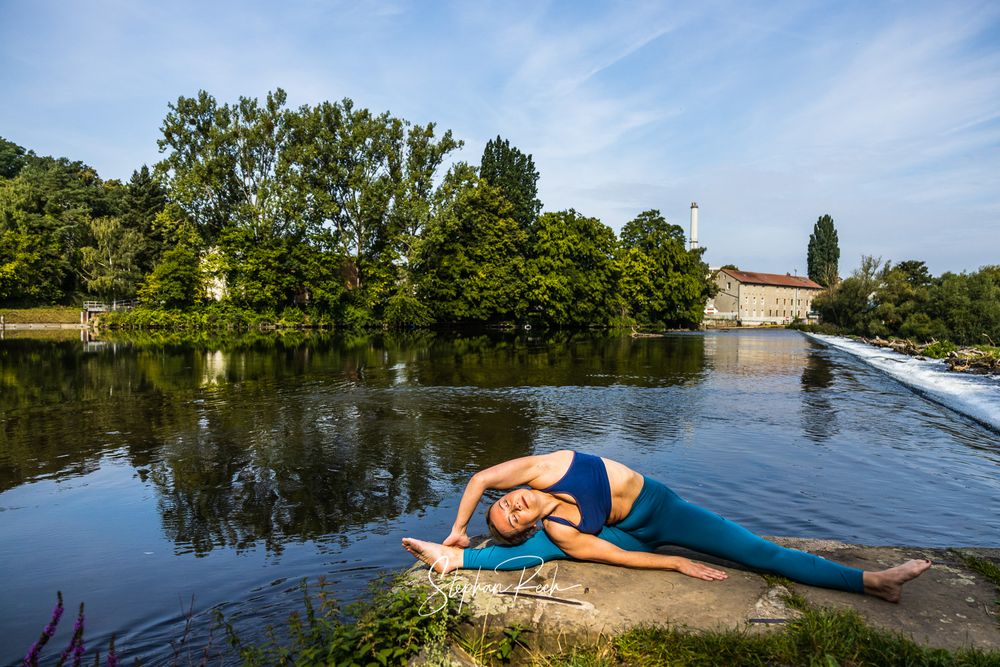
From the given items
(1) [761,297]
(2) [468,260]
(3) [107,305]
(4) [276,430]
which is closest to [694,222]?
(1) [761,297]

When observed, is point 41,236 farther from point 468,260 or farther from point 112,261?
point 468,260

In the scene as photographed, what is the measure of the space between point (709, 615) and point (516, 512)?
1232mm

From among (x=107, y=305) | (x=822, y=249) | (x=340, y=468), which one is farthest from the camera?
(x=822, y=249)

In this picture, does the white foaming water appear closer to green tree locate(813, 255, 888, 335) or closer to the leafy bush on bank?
green tree locate(813, 255, 888, 335)

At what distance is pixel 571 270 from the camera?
60.0m

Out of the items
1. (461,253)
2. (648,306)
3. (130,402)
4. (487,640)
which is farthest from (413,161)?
(487,640)

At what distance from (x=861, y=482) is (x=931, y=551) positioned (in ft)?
12.7

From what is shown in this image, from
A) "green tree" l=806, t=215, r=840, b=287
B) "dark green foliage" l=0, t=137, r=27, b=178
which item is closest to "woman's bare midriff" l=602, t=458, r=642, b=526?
"dark green foliage" l=0, t=137, r=27, b=178

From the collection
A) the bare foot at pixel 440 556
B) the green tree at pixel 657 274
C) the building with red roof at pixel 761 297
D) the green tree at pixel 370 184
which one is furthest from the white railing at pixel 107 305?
the building with red roof at pixel 761 297

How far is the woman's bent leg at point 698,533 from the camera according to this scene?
12.5ft

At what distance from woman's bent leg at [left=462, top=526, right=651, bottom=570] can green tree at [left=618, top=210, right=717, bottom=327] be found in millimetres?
62991

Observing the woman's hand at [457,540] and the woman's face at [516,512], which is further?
the woman's hand at [457,540]

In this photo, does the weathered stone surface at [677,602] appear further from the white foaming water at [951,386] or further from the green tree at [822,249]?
the green tree at [822,249]

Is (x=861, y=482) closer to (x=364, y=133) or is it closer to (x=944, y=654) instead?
(x=944, y=654)
